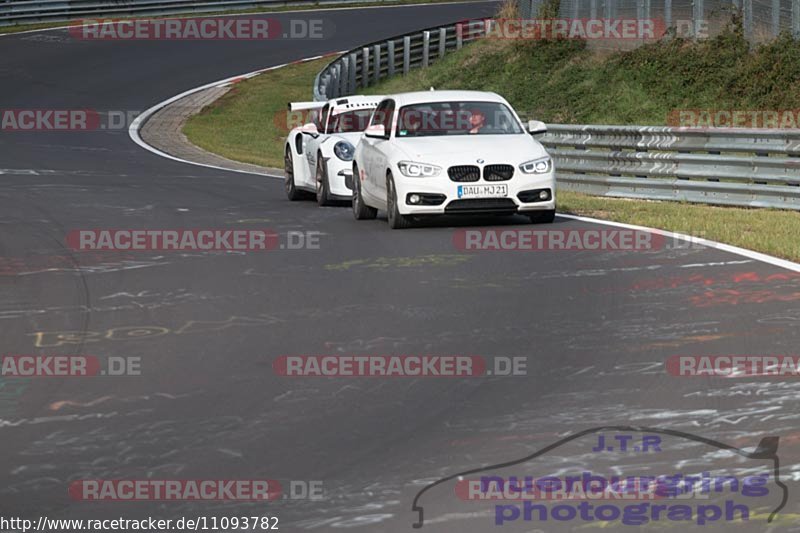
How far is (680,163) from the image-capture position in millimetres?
20281

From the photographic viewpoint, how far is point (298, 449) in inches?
273

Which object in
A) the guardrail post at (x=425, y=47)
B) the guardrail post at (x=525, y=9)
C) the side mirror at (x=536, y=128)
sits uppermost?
the guardrail post at (x=525, y=9)

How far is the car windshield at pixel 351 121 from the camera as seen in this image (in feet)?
68.1

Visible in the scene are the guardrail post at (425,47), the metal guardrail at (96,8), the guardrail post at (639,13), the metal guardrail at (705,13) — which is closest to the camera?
the metal guardrail at (705,13)

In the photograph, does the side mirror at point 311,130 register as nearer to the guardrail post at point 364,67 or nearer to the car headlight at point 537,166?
the car headlight at point 537,166

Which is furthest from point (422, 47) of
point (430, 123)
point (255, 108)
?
point (430, 123)

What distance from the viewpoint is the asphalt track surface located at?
6555 millimetres

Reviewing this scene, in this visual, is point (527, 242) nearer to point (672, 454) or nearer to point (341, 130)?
point (341, 130)

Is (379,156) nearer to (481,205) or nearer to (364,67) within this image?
(481,205)

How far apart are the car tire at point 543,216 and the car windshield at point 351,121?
474 centimetres

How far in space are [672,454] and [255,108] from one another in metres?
33.1

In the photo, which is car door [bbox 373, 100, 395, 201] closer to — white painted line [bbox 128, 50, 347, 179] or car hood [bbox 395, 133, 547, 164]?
car hood [bbox 395, 133, 547, 164]

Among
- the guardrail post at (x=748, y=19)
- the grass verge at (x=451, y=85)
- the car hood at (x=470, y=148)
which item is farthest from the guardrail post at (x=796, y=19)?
the car hood at (x=470, y=148)

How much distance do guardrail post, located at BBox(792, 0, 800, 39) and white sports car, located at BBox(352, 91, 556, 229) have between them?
41.8 ft
